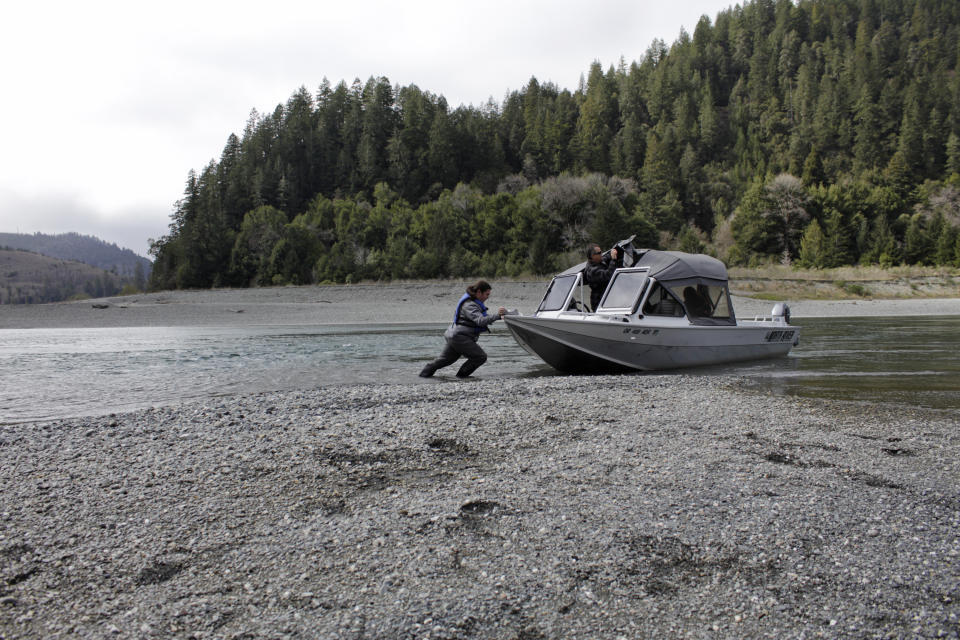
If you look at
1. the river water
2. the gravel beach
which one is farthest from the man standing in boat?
the gravel beach

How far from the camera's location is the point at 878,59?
5138 inches

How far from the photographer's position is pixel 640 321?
39.8 ft

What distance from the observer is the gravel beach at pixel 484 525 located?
9.83 feet

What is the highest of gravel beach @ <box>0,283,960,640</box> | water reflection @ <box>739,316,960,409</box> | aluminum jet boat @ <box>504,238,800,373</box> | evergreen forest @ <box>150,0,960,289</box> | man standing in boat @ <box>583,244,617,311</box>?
evergreen forest @ <box>150,0,960,289</box>

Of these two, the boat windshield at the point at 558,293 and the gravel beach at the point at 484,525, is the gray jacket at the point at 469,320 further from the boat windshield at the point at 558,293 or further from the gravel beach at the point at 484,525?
the gravel beach at the point at 484,525

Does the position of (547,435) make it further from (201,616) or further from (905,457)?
(201,616)

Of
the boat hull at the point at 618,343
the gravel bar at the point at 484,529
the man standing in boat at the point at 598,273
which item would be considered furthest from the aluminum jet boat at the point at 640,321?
the gravel bar at the point at 484,529

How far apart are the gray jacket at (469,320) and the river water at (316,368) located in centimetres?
119

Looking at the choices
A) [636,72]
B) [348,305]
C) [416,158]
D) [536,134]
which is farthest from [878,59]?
[348,305]

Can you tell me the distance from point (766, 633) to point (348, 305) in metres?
44.8

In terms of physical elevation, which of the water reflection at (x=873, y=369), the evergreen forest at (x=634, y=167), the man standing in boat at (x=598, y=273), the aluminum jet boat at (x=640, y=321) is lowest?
the water reflection at (x=873, y=369)

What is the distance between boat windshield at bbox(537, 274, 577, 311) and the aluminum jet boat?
24 mm

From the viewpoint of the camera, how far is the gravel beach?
9.83 ft

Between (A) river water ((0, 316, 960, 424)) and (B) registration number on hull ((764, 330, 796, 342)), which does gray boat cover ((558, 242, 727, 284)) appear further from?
(B) registration number on hull ((764, 330, 796, 342))
